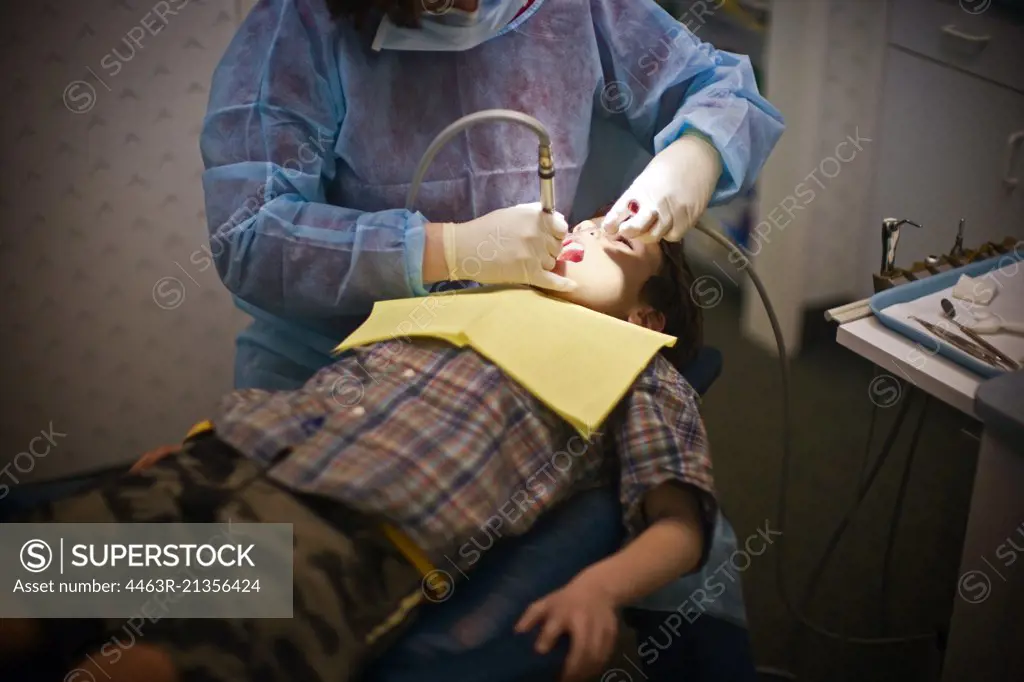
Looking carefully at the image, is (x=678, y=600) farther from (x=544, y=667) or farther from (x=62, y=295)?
(x=62, y=295)

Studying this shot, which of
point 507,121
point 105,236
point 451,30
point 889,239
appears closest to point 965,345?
point 889,239

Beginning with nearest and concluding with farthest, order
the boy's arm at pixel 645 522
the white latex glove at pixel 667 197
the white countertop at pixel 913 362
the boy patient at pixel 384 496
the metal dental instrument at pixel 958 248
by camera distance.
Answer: the boy patient at pixel 384 496 < the boy's arm at pixel 645 522 < the white countertop at pixel 913 362 < the white latex glove at pixel 667 197 < the metal dental instrument at pixel 958 248

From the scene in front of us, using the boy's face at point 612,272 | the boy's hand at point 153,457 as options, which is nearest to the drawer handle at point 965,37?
the boy's face at point 612,272

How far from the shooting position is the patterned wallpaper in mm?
1097

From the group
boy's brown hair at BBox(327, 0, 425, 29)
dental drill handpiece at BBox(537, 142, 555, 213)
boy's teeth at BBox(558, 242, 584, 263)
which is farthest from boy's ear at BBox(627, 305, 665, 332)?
boy's brown hair at BBox(327, 0, 425, 29)

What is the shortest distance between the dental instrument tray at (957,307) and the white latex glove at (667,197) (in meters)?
0.27

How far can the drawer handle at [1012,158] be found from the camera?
1.32 m

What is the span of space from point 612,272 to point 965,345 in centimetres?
44

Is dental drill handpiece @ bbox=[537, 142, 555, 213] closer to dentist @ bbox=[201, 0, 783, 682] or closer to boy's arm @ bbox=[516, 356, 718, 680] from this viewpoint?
dentist @ bbox=[201, 0, 783, 682]

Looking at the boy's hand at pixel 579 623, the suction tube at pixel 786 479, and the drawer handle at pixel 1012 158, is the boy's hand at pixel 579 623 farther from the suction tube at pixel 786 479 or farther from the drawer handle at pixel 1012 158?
the drawer handle at pixel 1012 158

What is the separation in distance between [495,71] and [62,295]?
62cm

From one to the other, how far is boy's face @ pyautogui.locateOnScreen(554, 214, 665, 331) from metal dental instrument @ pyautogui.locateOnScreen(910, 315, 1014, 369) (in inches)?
13.8

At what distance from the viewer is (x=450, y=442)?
102cm

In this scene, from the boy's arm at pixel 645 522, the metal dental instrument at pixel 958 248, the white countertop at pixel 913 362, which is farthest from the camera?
the metal dental instrument at pixel 958 248
